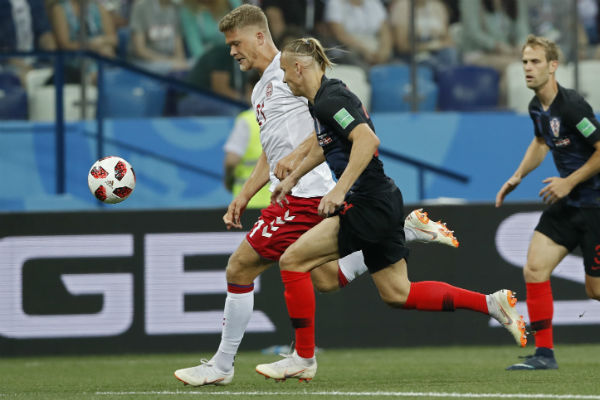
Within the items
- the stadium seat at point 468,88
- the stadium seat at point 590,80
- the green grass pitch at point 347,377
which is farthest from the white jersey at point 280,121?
the stadium seat at point 590,80

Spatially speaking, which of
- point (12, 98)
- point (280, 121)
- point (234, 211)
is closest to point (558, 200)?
point (280, 121)

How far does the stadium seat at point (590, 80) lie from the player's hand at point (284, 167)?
19.4ft

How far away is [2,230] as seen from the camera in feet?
30.4

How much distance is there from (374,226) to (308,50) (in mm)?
1009

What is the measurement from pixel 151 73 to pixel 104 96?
0.52 metres

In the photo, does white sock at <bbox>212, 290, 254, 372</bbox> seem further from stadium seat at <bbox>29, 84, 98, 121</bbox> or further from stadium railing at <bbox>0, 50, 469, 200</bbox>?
stadium seat at <bbox>29, 84, 98, 121</bbox>

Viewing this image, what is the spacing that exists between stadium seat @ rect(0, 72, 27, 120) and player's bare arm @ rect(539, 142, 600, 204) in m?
5.84

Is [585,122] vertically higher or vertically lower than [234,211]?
higher

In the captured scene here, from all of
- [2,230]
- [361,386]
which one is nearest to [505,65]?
[2,230]

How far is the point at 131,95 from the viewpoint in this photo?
1095 cm

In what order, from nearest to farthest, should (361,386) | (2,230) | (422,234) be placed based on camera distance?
1. (361,386)
2. (422,234)
3. (2,230)

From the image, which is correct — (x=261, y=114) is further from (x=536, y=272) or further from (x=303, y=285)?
(x=536, y=272)

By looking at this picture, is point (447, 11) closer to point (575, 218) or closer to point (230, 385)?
point (575, 218)

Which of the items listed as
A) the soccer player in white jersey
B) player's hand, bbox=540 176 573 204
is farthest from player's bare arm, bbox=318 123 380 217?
player's hand, bbox=540 176 573 204
